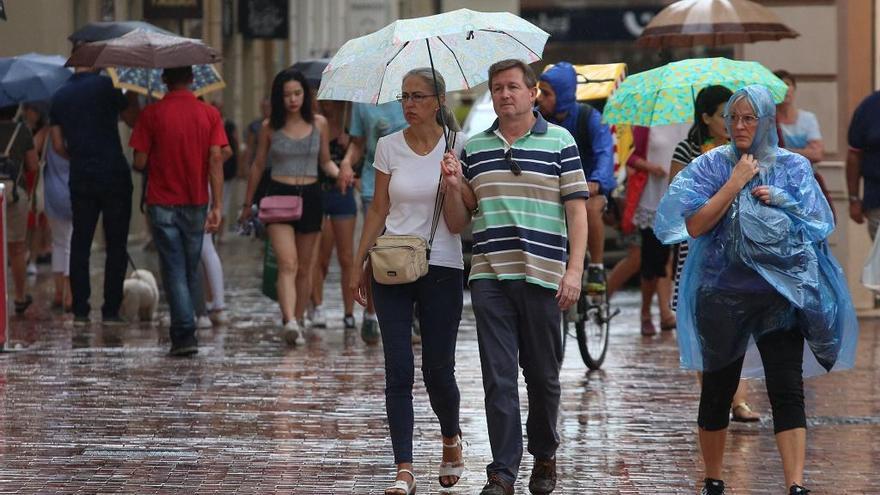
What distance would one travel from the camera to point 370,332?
12.9 m

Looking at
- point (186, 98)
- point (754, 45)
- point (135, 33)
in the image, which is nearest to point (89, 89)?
point (135, 33)

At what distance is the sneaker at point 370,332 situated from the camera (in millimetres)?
12852

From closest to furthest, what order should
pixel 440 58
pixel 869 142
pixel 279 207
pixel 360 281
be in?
1. pixel 360 281
2. pixel 440 58
3. pixel 869 142
4. pixel 279 207

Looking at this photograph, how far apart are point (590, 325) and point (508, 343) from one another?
456cm

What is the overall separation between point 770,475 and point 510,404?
4.61 feet

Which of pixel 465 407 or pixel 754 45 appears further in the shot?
pixel 754 45

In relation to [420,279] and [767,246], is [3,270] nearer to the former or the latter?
[420,279]

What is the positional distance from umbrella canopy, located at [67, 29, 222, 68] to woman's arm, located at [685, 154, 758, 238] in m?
6.14

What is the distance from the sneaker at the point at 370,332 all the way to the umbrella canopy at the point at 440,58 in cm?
498

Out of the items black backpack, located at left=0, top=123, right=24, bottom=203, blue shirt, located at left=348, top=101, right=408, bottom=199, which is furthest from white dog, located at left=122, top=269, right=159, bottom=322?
blue shirt, located at left=348, top=101, right=408, bottom=199

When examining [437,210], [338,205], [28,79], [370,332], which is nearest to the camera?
[437,210]

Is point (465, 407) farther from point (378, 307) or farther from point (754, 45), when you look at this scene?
point (754, 45)

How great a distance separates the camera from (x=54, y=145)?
14.3 meters

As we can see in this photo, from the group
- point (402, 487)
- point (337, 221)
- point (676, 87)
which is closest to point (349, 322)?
point (337, 221)
